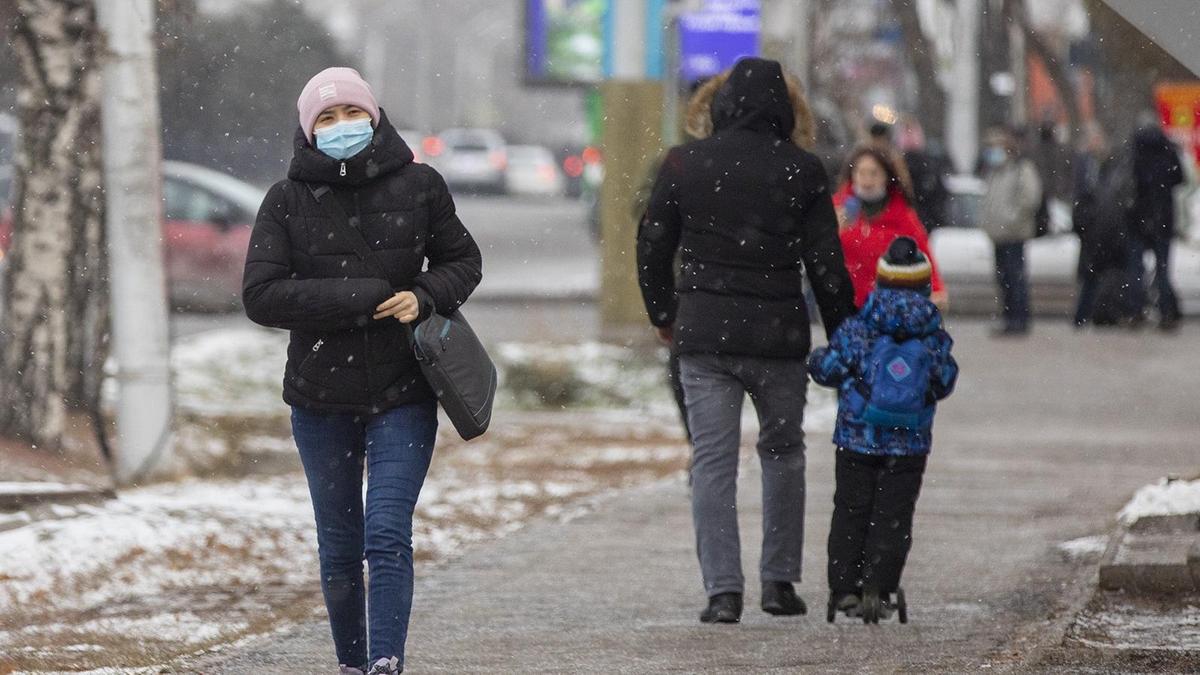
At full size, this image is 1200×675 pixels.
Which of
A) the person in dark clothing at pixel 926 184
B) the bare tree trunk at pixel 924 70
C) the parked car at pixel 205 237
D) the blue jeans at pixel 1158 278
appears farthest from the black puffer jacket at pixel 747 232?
the bare tree trunk at pixel 924 70

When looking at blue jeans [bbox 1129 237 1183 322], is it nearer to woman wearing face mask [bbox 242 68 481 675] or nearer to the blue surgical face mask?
woman wearing face mask [bbox 242 68 481 675]

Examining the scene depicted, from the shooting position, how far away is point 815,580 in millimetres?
7883

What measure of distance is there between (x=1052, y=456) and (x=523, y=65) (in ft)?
78.6

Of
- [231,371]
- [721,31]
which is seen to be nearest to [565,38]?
[721,31]

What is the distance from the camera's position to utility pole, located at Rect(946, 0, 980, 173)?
34.2m

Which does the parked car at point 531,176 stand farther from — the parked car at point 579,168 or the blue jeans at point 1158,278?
the blue jeans at point 1158,278

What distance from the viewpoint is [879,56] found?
51.9 metres

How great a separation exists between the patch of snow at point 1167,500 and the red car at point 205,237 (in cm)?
1220

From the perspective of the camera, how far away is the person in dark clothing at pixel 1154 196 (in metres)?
17.4

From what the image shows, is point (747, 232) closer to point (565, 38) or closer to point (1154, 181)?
point (1154, 181)

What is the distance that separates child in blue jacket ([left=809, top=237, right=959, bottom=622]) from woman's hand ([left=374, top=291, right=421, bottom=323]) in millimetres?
1715

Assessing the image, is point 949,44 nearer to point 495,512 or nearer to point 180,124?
point 180,124

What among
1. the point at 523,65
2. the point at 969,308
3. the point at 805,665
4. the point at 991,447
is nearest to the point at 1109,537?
the point at 805,665

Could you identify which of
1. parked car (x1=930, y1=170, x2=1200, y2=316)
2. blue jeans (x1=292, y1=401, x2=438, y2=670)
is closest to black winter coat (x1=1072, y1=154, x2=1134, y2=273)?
parked car (x1=930, y1=170, x2=1200, y2=316)
